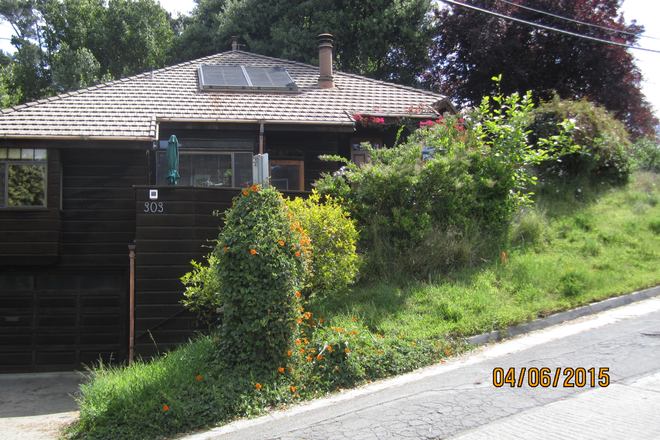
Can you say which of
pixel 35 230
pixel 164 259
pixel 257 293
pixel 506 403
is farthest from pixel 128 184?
pixel 506 403

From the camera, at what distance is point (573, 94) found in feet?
59.3

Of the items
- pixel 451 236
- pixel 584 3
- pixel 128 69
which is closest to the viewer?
pixel 451 236

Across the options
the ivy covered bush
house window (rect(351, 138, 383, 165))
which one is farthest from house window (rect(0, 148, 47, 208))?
house window (rect(351, 138, 383, 165))

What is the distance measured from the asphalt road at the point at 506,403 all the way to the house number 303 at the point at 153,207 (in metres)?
4.89

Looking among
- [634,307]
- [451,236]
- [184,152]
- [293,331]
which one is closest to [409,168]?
[451,236]

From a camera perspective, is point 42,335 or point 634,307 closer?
point 634,307

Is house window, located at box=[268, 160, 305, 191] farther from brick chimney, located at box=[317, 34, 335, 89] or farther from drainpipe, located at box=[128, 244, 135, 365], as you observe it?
drainpipe, located at box=[128, 244, 135, 365]

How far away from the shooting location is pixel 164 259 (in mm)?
9125

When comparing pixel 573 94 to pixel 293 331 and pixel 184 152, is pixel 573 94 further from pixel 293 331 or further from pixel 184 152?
pixel 293 331

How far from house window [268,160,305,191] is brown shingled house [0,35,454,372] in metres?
0.03

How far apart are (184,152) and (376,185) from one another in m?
5.54

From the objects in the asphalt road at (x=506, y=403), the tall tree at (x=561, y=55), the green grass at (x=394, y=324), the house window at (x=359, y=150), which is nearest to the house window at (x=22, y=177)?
the green grass at (x=394, y=324)

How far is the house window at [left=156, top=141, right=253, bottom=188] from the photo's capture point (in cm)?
1200

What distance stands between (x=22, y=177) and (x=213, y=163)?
13.9 feet
